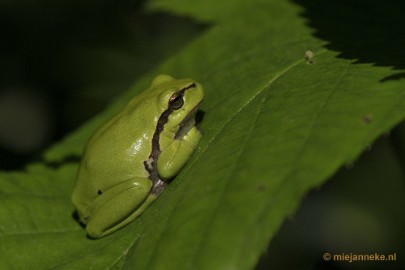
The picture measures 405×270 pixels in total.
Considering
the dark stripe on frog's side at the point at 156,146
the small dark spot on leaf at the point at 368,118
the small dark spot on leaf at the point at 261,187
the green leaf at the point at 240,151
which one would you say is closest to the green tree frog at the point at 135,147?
the dark stripe on frog's side at the point at 156,146

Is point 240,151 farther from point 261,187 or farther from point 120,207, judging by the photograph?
point 120,207

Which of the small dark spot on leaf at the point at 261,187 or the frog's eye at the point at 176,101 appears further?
the frog's eye at the point at 176,101

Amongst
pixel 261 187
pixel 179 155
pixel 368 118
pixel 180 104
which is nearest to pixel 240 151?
pixel 261 187

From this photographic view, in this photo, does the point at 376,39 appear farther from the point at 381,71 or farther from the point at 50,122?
the point at 50,122

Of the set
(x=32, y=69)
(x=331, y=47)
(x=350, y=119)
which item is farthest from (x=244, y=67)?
(x=32, y=69)

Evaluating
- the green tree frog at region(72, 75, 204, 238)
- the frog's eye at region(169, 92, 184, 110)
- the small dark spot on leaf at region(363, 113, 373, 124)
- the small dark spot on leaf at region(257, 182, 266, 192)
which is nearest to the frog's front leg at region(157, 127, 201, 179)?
the green tree frog at region(72, 75, 204, 238)

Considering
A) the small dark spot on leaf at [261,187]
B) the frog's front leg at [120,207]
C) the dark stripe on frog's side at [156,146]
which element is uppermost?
the small dark spot on leaf at [261,187]

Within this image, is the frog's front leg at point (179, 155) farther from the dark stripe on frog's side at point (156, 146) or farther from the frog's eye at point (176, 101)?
the frog's eye at point (176, 101)

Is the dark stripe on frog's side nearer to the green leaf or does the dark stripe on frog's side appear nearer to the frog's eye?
the frog's eye
